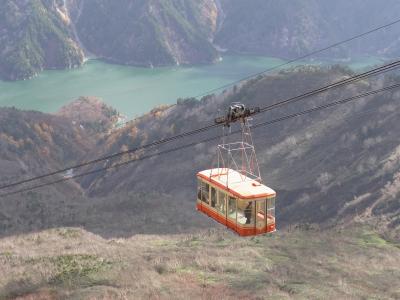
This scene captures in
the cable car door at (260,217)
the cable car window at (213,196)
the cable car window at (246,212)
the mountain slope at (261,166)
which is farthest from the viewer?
the mountain slope at (261,166)

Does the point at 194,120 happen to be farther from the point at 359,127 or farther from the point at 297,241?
the point at 297,241

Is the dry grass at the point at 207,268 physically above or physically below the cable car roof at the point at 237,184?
below

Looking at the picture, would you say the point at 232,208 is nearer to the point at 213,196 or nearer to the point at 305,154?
the point at 213,196

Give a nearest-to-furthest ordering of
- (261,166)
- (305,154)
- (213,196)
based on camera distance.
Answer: (213,196)
(305,154)
(261,166)

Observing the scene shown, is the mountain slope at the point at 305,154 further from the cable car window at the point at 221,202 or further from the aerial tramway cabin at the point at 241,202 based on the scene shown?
the cable car window at the point at 221,202

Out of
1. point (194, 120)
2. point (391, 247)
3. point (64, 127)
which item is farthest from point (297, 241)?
point (64, 127)

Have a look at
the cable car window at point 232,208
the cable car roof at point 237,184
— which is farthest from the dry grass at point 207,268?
the cable car roof at point 237,184

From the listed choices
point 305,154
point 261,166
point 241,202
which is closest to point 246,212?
point 241,202
